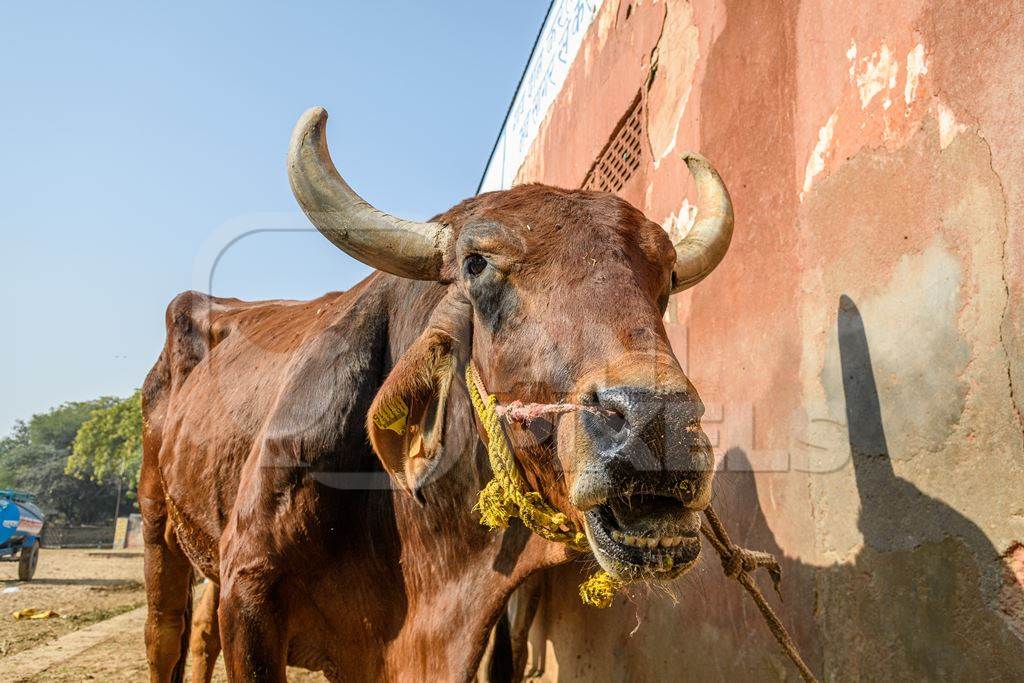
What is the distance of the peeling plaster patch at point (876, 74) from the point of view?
236 cm

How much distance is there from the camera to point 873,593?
2209mm

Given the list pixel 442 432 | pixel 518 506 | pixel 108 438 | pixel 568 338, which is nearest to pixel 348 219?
pixel 442 432

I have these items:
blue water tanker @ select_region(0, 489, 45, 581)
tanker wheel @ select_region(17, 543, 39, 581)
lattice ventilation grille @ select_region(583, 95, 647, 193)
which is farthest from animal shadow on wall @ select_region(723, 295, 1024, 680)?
blue water tanker @ select_region(0, 489, 45, 581)

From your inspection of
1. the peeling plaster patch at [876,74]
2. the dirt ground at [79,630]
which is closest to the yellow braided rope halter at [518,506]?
the peeling plaster patch at [876,74]

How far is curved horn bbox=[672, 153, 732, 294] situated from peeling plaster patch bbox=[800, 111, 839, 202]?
12.1 inches

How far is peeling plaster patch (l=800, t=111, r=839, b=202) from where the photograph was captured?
2.67 meters

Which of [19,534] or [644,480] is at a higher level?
[644,480]

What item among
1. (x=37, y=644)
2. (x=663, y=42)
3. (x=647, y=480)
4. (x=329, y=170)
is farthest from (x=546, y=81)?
(x=37, y=644)

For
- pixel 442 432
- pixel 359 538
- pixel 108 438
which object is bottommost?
pixel 359 538

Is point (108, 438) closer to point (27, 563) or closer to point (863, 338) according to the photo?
point (27, 563)

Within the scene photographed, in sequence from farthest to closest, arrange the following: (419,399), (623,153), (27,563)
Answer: (27,563)
(623,153)
(419,399)

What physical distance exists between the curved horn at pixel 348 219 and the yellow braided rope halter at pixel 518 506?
1.91ft

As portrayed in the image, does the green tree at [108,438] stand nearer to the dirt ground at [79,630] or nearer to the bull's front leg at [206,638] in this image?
the dirt ground at [79,630]

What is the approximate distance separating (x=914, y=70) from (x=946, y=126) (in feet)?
0.89
